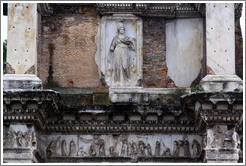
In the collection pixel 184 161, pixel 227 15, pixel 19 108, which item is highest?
pixel 227 15

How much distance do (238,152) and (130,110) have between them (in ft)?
7.13

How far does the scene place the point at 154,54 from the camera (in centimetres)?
1738

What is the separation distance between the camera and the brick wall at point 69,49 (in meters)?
17.2

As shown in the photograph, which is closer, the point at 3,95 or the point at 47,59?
the point at 3,95

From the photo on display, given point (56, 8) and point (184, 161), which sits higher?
point (56, 8)

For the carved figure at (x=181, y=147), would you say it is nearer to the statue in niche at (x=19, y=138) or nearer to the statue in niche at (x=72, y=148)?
the statue in niche at (x=72, y=148)

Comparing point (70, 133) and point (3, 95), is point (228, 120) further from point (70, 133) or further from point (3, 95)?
point (3, 95)

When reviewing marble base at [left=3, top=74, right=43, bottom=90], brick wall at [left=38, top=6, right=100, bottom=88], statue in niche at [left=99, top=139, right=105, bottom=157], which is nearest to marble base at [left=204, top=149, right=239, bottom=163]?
statue in niche at [left=99, top=139, right=105, bottom=157]

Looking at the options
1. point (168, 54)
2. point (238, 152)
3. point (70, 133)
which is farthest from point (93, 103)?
point (238, 152)

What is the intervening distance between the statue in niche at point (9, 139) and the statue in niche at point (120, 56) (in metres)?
2.42

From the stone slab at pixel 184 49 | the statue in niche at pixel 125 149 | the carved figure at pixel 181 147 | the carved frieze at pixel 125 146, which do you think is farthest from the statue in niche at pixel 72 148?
the stone slab at pixel 184 49

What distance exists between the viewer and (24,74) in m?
16.2

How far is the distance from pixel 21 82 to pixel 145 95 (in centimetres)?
243

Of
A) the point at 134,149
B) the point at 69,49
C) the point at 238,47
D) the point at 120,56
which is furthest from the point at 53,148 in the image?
the point at 238,47
